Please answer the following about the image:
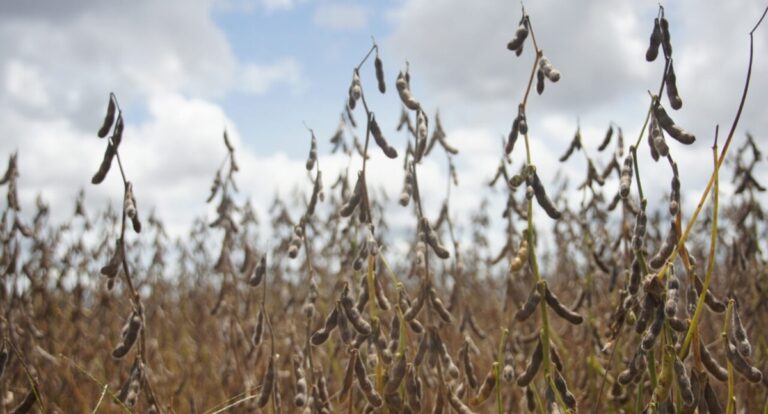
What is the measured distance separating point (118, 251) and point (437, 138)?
1250mm

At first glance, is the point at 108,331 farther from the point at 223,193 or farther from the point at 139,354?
the point at 139,354

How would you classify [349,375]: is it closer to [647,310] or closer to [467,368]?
[467,368]

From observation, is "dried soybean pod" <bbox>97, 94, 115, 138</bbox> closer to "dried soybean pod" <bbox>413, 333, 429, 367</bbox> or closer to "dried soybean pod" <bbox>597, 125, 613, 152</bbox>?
"dried soybean pod" <bbox>413, 333, 429, 367</bbox>

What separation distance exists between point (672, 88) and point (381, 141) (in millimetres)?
780

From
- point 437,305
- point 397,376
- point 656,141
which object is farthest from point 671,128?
point 397,376

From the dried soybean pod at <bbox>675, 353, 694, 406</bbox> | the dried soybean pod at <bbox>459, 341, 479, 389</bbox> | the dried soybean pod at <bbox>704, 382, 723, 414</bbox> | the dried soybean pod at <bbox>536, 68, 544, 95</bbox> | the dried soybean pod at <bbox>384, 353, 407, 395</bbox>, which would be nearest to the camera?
the dried soybean pod at <bbox>675, 353, 694, 406</bbox>

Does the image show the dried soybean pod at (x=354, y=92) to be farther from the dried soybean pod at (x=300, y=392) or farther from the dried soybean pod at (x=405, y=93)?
the dried soybean pod at (x=300, y=392)

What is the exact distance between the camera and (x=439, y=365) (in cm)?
197

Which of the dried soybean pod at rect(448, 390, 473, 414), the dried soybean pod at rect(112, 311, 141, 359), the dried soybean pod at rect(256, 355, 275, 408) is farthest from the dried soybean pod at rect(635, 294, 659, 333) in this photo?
the dried soybean pod at rect(112, 311, 141, 359)

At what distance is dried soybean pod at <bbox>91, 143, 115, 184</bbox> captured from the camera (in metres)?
1.91

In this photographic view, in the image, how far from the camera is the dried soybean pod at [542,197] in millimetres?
1651

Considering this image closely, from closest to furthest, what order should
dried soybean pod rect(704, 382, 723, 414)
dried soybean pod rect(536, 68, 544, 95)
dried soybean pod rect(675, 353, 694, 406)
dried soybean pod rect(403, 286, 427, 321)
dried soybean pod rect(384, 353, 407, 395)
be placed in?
dried soybean pod rect(675, 353, 694, 406)
dried soybean pod rect(704, 382, 723, 414)
dried soybean pod rect(536, 68, 544, 95)
dried soybean pod rect(384, 353, 407, 395)
dried soybean pod rect(403, 286, 427, 321)

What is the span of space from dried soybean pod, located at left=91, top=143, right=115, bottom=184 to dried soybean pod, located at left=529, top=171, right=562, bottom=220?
3.68 feet

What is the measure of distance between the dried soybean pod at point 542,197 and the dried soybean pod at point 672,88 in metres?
0.35
